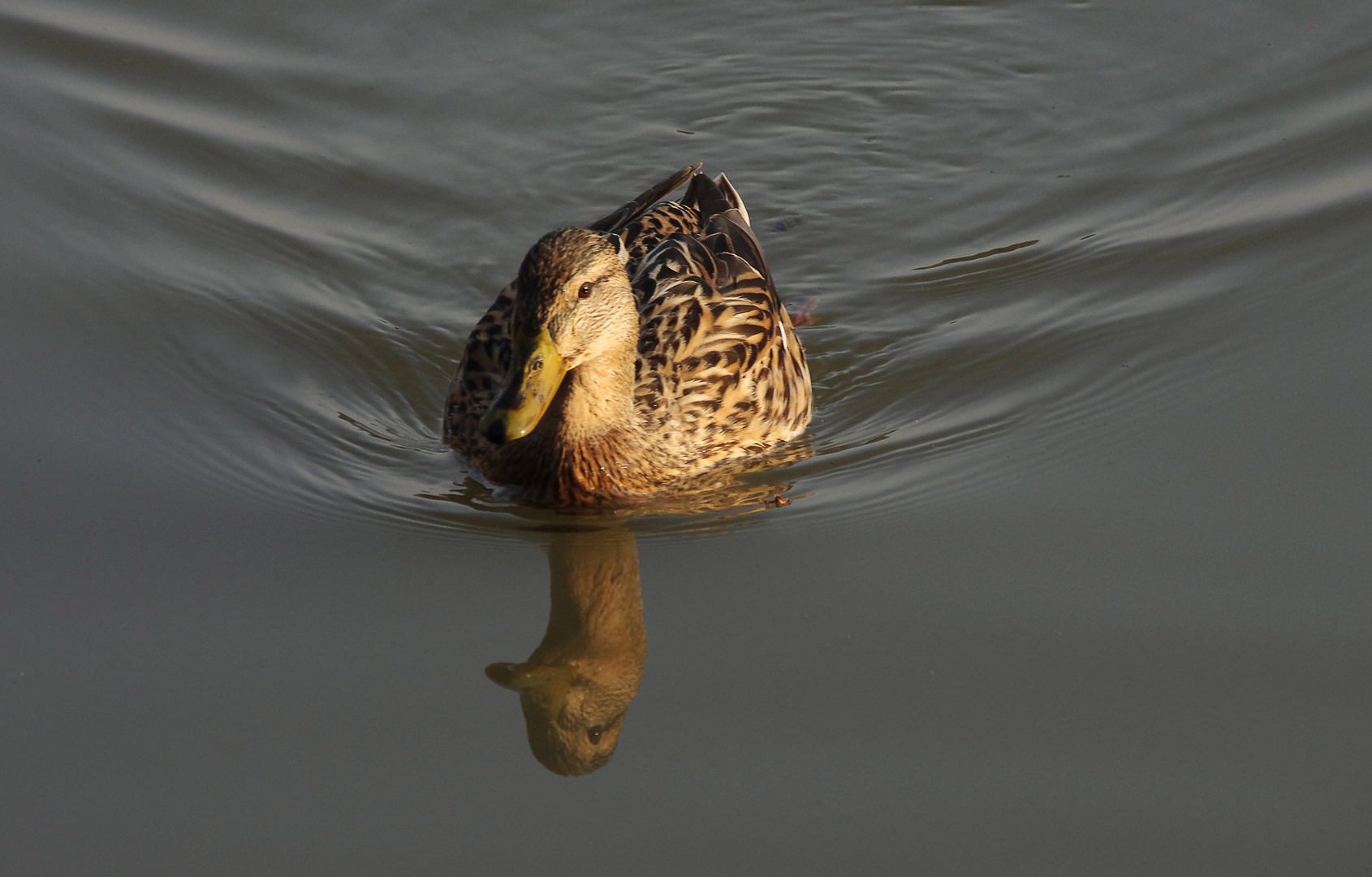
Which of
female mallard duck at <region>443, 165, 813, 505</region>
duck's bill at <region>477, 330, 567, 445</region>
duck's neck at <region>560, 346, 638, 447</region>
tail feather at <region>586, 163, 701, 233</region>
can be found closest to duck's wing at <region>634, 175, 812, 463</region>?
female mallard duck at <region>443, 165, 813, 505</region>

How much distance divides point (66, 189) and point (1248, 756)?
632cm

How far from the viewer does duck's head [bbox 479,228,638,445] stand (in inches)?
226

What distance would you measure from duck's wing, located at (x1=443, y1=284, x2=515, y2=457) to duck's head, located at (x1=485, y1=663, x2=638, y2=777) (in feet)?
4.70

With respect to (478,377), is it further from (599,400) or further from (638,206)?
(638,206)

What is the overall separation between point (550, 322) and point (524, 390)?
27 cm

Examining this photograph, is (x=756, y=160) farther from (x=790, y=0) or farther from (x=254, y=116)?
(x=254, y=116)

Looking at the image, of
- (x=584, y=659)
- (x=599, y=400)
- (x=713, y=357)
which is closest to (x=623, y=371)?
(x=599, y=400)

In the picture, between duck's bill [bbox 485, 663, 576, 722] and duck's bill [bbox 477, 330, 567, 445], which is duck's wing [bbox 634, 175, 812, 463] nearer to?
duck's bill [bbox 477, 330, 567, 445]

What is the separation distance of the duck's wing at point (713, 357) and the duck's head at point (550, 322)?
60cm

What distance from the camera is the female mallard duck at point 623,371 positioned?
5828 millimetres

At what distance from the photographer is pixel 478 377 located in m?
6.45

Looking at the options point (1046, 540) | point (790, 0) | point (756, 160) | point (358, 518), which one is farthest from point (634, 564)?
point (790, 0)

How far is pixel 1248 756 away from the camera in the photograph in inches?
186

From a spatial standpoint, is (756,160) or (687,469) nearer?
(687,469)
